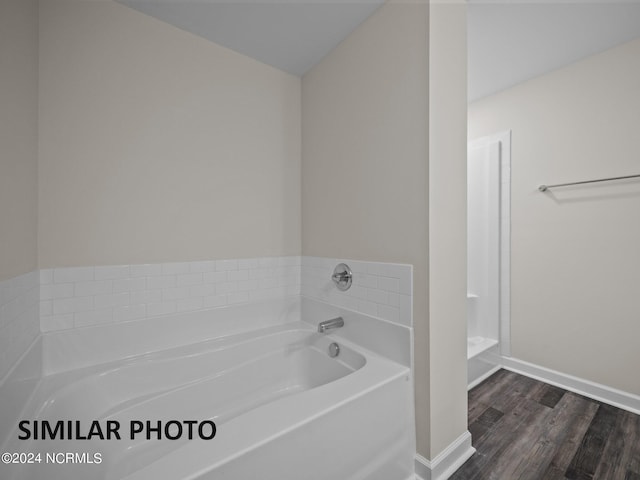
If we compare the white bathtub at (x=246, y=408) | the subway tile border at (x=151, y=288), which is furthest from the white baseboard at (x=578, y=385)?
the subway tile border at (x=151, y=288)

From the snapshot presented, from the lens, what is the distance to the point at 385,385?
1154mm

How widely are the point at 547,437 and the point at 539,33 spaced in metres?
2.43

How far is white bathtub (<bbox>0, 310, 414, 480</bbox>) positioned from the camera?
0.78 m

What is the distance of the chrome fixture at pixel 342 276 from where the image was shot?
5.27 feet

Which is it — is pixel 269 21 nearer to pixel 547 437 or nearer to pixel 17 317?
pixel 17 317

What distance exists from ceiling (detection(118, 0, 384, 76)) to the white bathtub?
1.83 m

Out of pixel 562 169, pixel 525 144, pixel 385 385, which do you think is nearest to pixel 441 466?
pixel 385 385

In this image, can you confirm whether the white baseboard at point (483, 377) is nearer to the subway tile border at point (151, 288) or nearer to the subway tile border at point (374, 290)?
the subway tile border at point (374, 290)

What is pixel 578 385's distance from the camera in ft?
6.36

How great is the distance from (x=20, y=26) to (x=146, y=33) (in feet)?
1.85

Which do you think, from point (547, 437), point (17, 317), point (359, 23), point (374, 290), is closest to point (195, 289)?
point (17, 317)

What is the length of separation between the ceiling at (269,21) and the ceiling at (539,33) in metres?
0.75

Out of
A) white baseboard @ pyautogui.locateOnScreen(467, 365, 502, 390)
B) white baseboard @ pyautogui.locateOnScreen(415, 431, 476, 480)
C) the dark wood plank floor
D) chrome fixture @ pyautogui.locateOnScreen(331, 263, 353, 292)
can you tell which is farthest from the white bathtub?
white baseboard @ pyautogui.locateOnScreen(467, 365, 502, 390)

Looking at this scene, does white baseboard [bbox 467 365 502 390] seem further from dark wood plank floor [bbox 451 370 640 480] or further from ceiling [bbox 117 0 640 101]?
ceiling [bbox 117 0 640 101]
